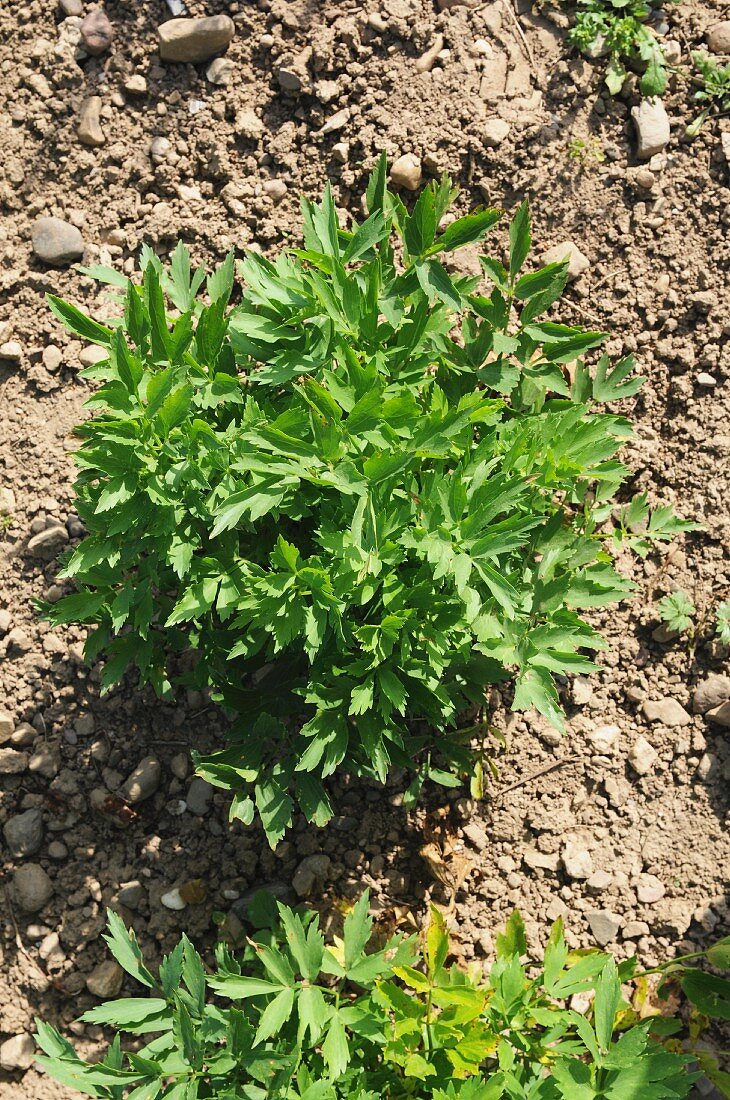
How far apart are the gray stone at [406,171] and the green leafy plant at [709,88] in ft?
3.28

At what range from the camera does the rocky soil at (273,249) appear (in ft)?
11.1

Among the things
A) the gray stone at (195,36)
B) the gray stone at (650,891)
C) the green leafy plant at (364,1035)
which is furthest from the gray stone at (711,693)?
the gray stone at (195,36)

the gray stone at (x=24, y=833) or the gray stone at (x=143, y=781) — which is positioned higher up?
the gray stone at (x=143, y=781)

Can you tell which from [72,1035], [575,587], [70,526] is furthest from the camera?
[70,526]

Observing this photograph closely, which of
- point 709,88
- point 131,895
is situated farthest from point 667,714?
point 709,88

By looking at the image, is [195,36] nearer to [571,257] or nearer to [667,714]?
[571,257]

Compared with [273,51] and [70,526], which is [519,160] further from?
[70,526]

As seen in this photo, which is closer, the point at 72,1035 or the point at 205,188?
the point at 72,1035

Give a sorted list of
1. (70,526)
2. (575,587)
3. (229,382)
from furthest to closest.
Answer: (70,526), (575,587), (229,382)

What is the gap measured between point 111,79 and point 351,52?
895mm

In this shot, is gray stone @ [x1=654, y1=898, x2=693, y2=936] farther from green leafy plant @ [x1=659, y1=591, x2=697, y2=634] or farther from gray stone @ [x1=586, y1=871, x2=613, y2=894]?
green leafy plant @ [x1=659, y1=591, x2=697, y2=634]

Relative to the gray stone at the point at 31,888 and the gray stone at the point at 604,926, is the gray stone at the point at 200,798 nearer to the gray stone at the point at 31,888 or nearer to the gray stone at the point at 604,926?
the gray stone at the point at 31,888

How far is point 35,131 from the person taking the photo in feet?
11.9

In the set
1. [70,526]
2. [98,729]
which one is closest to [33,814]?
[98,729]
